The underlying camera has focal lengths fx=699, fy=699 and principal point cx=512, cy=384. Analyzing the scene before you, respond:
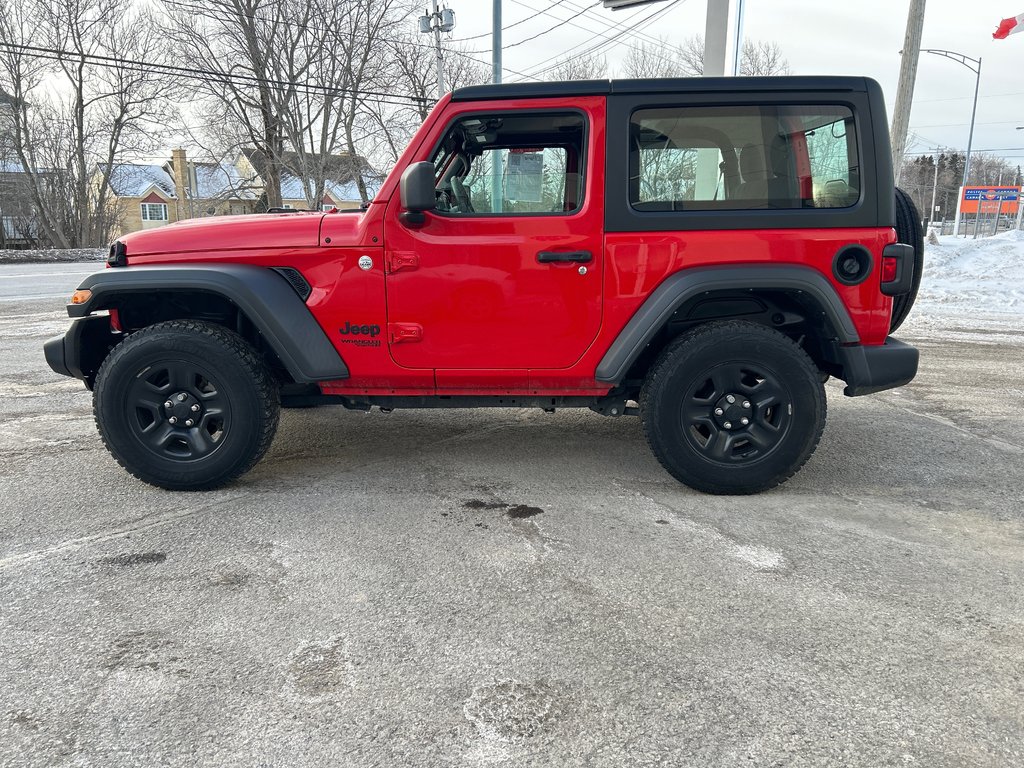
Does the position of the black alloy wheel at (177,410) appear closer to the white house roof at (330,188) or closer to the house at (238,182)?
the white house roof at (330,188)

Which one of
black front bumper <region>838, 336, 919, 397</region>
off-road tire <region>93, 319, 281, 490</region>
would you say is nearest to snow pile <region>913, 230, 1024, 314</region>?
black front bumper <region>838, 336, 919, 397</region>

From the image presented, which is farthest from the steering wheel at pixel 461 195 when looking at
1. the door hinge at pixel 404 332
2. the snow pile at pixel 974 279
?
the snow pile at pixel 974 279

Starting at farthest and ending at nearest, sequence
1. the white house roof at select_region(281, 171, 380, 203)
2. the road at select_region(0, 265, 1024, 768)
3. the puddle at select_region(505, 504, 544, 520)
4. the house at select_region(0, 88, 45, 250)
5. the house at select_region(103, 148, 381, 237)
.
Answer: the white house roof at select_region(281, 171, 380, 203), the house at select_region(103, 148, 381, 237), the house at select_region(0, 88, 45, 250), the puddle at select_region(505, 504, 544, 520), the road at select_region(0, 265, 1024, 768)

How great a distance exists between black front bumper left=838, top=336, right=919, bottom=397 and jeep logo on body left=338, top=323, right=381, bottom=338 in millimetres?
2281

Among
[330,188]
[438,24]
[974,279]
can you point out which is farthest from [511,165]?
[330,188]

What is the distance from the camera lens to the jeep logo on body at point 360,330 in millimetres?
3434

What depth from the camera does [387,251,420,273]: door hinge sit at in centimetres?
335

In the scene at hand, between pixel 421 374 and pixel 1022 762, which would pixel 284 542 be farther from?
pixel 1022 762

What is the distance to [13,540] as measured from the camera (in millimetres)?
2990

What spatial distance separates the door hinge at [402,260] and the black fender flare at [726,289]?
108cm

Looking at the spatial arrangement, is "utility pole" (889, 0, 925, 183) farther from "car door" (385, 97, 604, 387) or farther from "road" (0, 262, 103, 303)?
"road" (0, 262, 103, 303)

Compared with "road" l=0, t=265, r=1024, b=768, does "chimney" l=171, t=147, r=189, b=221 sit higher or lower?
higher

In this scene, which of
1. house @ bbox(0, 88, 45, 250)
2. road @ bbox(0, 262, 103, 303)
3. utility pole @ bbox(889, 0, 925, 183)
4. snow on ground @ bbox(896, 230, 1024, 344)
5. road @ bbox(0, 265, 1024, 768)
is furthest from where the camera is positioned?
house @ bbox(0, 88, 45, 250)

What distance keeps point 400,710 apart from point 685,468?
196 centimetres
